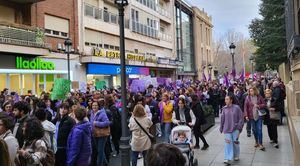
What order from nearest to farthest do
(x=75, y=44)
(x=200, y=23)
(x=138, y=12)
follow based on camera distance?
1. (x=75, y=44)
2. (x=138, y=12)
3. (x=200, y=23)

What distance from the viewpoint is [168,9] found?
160 ft

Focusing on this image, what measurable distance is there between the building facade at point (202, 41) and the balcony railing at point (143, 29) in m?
14.9

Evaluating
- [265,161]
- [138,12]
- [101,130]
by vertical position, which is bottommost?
[265,161]

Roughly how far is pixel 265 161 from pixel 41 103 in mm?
5502

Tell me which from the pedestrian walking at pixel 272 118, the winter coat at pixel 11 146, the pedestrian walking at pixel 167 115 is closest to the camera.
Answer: the winter coat at pixel 11 146

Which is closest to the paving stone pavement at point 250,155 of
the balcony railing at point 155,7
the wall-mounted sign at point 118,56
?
the wall-mounted sign at point 118,56

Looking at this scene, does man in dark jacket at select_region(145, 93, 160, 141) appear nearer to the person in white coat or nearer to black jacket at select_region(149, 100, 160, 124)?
black jacket at select_region(149, 100, 160, 124)

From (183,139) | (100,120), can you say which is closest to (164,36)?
(100,120)

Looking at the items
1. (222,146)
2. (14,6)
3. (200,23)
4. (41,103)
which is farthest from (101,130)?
(200,23)

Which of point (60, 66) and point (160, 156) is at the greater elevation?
point (60, 66)

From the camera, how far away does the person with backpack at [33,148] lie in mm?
4387

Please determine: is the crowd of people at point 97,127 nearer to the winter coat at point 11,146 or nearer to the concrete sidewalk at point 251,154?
the winter coat at point 11,146

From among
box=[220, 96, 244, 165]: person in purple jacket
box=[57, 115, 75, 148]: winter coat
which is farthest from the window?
box=[57, 115, 75, 148]: winter coat

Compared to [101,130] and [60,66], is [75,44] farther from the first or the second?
[101,130]
